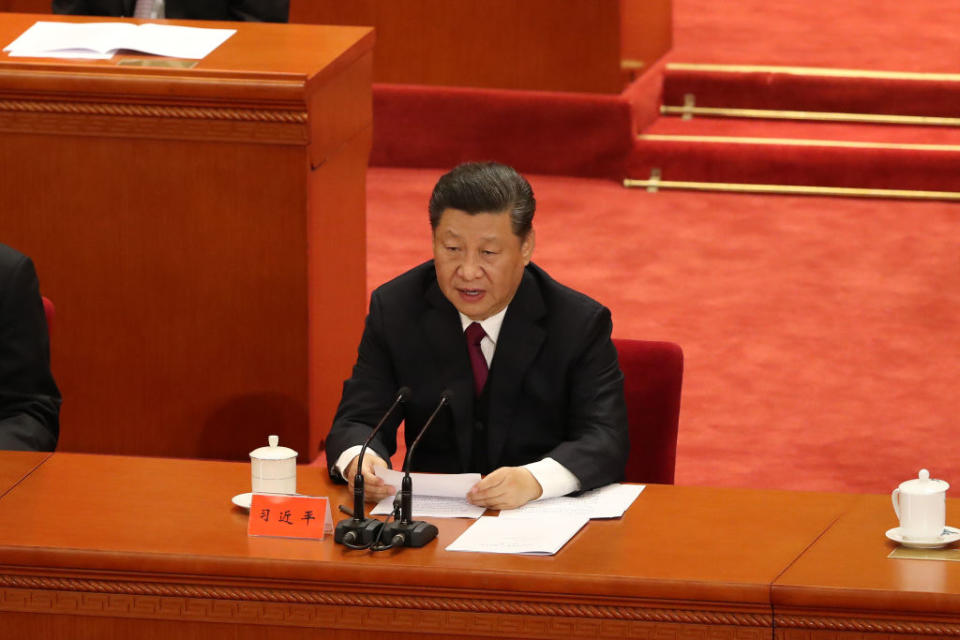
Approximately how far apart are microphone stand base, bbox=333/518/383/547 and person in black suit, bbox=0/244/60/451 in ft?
2.82

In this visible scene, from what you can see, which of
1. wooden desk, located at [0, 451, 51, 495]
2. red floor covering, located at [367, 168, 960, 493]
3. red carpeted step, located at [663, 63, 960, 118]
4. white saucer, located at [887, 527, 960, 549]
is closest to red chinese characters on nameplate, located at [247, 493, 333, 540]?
wooden desk, located at [0, 451, 51, 495]

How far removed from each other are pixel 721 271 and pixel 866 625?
11.8 feet

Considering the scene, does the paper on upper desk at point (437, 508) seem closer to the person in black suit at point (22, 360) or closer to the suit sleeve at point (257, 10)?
the person in black suit at point (22, 360)

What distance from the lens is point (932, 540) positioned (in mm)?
2629

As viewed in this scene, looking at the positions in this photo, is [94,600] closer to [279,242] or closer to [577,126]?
[279,242]

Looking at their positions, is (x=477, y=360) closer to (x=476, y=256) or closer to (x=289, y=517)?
(x=476, y=256)

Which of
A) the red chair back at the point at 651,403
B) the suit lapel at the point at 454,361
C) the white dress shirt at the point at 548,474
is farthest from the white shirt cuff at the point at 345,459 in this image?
the red chair back at the point at 651,403

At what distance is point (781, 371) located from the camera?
5.14 meters

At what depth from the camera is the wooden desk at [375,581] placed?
2.51 meters

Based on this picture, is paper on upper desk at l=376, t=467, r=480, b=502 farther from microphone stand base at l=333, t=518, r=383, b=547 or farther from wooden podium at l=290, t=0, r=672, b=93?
wooden podium at l=290, t=0, r=672, b=93

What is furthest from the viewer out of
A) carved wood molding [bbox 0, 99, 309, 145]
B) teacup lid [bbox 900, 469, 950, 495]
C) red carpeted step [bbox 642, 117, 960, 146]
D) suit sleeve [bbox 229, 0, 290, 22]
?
red carpeted step [bbox 642, 117, 960, 146]

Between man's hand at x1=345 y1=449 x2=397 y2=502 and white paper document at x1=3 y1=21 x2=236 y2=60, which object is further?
white paper document at x1=3 y1=21 x2=236 y2=60

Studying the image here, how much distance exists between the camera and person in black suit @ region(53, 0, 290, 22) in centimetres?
510

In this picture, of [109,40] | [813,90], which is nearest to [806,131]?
[813,90]
